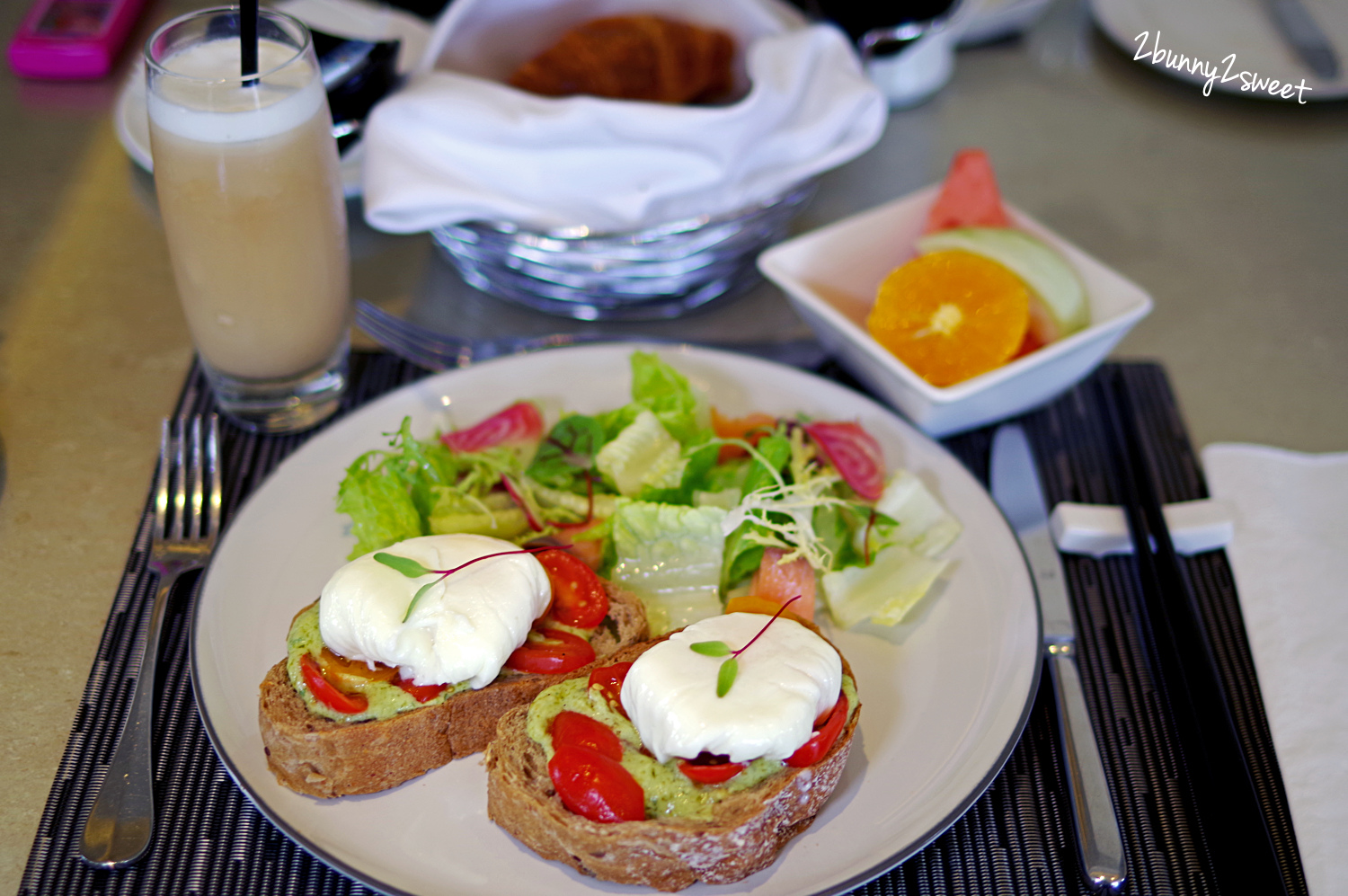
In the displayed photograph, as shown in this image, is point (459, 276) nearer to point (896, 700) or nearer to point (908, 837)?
point (896, 700)

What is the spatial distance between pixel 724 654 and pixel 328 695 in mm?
529

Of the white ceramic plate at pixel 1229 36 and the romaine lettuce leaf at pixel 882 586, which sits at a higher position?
the white ceramic plate at pixel 1229 36

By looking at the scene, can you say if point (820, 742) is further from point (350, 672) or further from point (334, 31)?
point (334, 31)

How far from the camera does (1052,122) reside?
2936 millimetres

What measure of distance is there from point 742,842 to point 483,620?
431 mm

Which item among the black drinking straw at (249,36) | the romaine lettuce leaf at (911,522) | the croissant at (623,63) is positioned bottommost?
the romaine lettuce leaf at (911,522)

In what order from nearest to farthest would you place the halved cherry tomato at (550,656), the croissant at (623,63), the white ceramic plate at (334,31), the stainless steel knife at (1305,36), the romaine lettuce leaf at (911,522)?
the halved cherry tomato at (550,656) < the romaine lettuce leaf at (911,522) < the croissant at (623,63) < the white ceramic plate at (334,31) < the stainless steel knife at (1305,36)

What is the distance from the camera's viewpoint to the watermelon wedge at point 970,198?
2.09 meters

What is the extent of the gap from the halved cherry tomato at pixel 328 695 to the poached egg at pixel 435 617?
4 cm

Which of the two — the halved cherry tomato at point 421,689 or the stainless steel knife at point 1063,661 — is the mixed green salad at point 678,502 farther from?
the halved cherry tomato at point 421,689

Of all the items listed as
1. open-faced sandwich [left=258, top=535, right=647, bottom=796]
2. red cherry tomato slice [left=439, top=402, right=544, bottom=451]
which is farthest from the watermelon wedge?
open-faced sandwich [left=258, top=535, right=647, bottom=796]

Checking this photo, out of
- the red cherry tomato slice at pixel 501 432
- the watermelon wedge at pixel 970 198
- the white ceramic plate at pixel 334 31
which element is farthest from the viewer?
the white ceramic plate at pixel 334 31

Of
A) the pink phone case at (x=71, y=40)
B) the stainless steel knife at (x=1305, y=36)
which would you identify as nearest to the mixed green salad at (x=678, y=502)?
the pink phone case at (x=71, y=40)

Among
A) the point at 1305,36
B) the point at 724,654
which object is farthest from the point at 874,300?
the point at 1305,36
